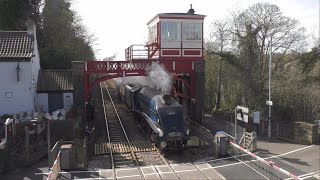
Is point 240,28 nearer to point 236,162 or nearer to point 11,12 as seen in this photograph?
point 236,162

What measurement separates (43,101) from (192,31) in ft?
35.0

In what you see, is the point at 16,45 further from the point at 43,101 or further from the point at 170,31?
the point at 170,31

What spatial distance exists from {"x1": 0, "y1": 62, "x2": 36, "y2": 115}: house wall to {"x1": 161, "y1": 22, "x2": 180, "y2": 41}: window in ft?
27.3

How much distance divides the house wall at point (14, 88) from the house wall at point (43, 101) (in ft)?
5.54

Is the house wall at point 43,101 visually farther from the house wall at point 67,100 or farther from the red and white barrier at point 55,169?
the red and white barrier at point 55,169

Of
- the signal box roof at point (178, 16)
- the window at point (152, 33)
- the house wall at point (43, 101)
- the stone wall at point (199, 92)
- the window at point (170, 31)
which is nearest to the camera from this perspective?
the signal box roof at point (178, 16)

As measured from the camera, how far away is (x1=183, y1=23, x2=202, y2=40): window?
2309 centimetres

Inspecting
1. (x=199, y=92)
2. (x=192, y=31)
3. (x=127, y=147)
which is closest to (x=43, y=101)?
(x=127, y=147)

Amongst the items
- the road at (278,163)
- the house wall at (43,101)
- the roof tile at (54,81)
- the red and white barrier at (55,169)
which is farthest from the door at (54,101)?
the road at (278,163)

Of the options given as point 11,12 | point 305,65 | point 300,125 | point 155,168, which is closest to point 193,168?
point 155,168

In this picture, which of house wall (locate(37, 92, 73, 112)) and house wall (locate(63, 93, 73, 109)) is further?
house wall (locate(63, 93, 73, 109))

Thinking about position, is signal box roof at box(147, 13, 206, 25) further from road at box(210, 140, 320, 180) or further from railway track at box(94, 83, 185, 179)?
road at box(210, 140, 320, 180)

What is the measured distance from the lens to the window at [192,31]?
23.1 m

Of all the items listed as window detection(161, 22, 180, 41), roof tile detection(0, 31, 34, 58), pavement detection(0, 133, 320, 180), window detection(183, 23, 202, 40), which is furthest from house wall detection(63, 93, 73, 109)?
pavement detection(0, 133, 320, 180)
